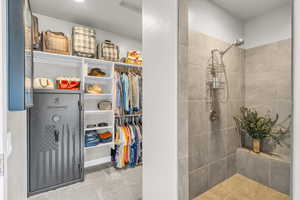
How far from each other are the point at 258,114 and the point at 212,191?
87 centimetres

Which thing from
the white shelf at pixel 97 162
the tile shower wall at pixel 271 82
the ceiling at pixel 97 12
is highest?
the ceiling at pixel 97 12

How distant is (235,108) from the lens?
1203 mm

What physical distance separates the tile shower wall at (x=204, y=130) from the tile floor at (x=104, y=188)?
102 centimetres

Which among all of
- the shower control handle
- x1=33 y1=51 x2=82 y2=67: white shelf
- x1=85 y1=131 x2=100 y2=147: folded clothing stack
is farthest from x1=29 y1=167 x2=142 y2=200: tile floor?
x1=33 y1=51 x2=82 y2=67: white shelf

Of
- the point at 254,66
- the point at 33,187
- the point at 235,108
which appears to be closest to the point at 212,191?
the point at 235,108

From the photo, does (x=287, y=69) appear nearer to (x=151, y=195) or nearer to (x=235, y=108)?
(x=235, y=108)

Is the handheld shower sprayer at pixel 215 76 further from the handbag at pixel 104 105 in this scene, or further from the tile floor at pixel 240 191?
the handbag at pixel 104 105

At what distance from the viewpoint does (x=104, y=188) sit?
206cm

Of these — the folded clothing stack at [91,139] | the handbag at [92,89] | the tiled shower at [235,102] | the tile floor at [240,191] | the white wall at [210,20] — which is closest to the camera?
the tiled shower at [235,102]

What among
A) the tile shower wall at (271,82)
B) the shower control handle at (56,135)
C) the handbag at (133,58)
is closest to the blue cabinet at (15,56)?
the tile shower wall at (271,82)

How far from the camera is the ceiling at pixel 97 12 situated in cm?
205

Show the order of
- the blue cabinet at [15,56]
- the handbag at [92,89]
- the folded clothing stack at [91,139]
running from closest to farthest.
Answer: the blue cabinet at [15,56], the folded clothing stack at [91,139], the handbag at [92,89]

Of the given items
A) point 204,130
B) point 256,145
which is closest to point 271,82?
point 256,145

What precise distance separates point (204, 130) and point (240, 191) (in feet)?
1.84
